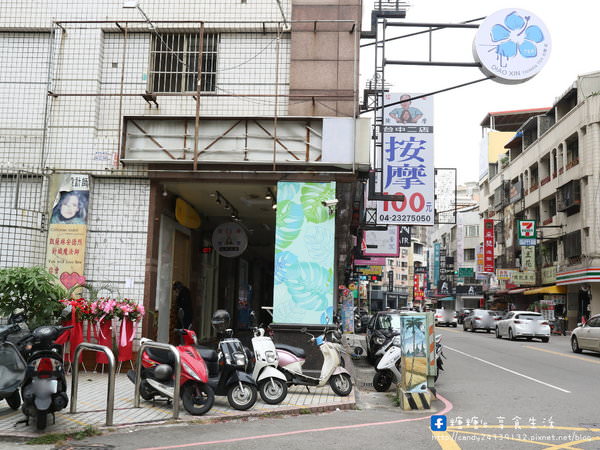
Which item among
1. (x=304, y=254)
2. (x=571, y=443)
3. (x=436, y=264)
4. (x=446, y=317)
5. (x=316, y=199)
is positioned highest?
(x=436, y=264)

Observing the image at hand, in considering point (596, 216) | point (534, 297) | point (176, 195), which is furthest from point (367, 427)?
point (534, 297)

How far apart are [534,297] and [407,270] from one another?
7427cm

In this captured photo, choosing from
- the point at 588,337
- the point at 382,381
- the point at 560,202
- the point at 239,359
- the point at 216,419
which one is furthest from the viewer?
the point at 560,202

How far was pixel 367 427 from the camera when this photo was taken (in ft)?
25.1

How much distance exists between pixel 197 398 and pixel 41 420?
6.52ft

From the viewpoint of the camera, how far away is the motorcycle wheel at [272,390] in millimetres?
8773

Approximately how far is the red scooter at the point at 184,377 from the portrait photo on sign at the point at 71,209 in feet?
15.2

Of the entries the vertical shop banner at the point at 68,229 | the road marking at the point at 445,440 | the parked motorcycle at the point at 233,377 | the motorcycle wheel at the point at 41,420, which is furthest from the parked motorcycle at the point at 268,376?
the vertical shop banner at the point at 68,229

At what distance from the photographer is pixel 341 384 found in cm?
981

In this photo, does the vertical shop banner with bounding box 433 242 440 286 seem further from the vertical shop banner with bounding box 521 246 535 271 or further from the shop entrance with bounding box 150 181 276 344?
the shop entrance with bounding box 150 181 276 344

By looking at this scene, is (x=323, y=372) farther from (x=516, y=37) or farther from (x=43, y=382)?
(x=516, y=37)

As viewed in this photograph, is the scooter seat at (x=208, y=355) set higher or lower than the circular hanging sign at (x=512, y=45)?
lower

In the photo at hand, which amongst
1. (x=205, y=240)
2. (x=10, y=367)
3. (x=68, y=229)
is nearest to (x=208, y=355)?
(x=10, y=367)

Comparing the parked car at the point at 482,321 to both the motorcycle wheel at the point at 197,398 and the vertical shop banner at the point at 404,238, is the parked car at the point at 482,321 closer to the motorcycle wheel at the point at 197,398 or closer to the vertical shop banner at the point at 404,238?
the vertical shop banner at the point at 404,238
